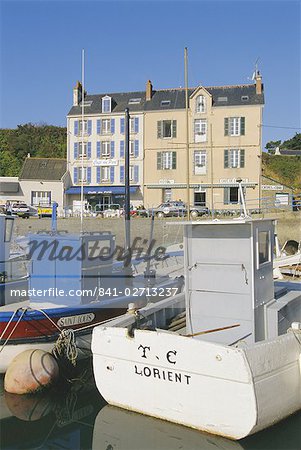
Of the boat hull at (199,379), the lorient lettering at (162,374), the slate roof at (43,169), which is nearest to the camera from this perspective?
the boat hull at (199,379)

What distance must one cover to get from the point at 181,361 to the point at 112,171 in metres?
37.0

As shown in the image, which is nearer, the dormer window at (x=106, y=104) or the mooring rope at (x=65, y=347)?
the mooring rope at (x=65, y=347)

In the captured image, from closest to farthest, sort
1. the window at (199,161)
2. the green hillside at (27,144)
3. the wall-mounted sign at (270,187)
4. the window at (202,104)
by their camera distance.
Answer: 1. the wall-mounted sign at (270,187)
2. the window at (202,104)
3. the window at (199,161)
4. the green hillside at (27,144)

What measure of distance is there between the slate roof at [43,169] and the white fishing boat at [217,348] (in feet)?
120

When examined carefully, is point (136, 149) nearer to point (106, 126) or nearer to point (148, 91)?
point (106, 126)

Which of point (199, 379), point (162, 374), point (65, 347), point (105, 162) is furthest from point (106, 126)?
point (199, 379)

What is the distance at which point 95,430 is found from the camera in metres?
7.58

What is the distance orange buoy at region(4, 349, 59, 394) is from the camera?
28.4 ft

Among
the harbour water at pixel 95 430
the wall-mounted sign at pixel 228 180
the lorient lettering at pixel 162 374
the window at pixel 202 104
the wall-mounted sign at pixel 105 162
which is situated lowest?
the harbour water at pixel 95 430

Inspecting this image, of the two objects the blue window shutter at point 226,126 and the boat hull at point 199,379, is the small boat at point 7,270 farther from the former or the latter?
the blue window shutter at point 226,126

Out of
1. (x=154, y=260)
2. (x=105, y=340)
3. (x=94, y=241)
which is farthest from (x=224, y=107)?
(x=105, y=340)

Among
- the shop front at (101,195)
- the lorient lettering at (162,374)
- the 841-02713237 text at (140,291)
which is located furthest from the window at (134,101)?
the lorient lettering at (162,374)

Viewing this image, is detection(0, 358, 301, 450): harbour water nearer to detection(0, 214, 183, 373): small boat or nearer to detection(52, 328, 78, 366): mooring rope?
detection(52, 328, 78, 366): mooring rope

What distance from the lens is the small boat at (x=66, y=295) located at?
945 cm
